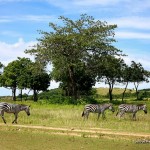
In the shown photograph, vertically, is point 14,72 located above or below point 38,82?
above

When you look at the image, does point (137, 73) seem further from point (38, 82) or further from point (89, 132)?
point (89, 132)

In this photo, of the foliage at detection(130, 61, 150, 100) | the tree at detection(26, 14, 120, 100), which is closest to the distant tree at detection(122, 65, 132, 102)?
the foliage at detection(130, 61, 150, 100)

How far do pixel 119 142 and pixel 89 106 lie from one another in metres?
12.0

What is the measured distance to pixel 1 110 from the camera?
92.7 feet

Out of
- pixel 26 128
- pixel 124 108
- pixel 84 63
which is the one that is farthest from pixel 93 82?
pixel 26 128

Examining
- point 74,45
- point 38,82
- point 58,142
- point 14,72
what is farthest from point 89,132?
point 14,72

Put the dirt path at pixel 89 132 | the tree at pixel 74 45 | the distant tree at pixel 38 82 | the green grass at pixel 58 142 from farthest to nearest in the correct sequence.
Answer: the distant tree at pixel 38 82
the tree at pixel 74 45
the dirt path at pixel 89 132
the green grass at pixel 58 142

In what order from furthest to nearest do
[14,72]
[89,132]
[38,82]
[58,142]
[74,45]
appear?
1. [14,72]
2. [38,82]
3. [74,45]
4. [89,132]
5. [58,142]

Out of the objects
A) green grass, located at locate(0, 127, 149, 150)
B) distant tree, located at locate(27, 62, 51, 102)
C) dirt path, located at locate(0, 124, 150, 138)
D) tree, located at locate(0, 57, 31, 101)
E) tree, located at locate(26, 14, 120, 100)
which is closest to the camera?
green grass, located at locate(0, 127, 149, 150)

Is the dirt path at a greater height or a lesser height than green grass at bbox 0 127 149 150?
greater

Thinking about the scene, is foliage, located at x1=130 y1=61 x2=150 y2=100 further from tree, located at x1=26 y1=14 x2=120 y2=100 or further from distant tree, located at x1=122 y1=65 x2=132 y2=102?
tree, located at x1=26 y1=14 x2=120 y2=100

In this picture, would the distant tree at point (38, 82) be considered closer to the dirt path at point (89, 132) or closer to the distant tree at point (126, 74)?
the distant tree at point (126, 74)

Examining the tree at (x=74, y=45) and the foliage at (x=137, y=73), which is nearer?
the tree at (x=74, y=45)

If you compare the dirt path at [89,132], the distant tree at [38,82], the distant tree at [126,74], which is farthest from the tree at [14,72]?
the dirt path at [89,132]
